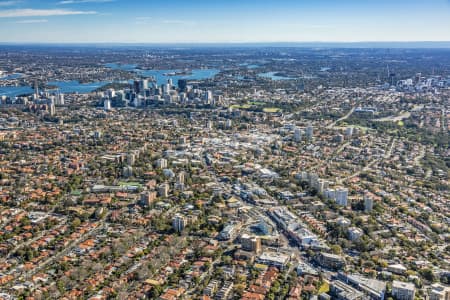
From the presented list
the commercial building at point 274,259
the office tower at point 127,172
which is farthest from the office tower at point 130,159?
the commercial building at point 274,259

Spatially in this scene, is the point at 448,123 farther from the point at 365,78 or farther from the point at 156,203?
the point at 365,78

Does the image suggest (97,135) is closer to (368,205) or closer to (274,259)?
(368,205)

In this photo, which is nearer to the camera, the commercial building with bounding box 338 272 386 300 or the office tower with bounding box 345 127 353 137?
the commercial building with bounding box 338 272 386 300

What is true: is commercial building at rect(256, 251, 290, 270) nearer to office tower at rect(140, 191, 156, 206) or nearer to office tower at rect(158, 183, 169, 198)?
office tower at rect(140, 191, 156, 206)

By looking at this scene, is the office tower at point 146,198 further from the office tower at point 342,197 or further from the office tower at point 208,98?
the office tower at point 208,98

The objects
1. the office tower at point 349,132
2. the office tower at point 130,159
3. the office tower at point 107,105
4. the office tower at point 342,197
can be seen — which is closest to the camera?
the office tower at point 342,197

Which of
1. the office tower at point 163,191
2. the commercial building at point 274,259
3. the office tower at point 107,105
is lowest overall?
the commercial building at point 274,259

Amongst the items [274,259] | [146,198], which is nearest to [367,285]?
[274,259]

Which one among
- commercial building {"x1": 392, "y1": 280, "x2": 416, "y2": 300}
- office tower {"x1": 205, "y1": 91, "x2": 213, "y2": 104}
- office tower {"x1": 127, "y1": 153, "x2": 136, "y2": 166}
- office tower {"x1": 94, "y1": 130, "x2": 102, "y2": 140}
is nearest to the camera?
commercial building {"x1": 392, "y1": 280, "x2": 416, "y2": 300}

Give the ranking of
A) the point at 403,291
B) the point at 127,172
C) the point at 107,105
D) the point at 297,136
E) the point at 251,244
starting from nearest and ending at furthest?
the point at 403,291, the point at 251,244, the point at 127,172, the point at 297,136, the point at 107,105

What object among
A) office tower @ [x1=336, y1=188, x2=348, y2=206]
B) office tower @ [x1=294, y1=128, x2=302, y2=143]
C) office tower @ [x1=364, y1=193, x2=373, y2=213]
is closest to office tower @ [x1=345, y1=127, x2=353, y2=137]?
office tower @ [x1=294, y1=128, x2=302, y2=143]

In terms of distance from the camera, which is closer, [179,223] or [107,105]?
[179,223]
